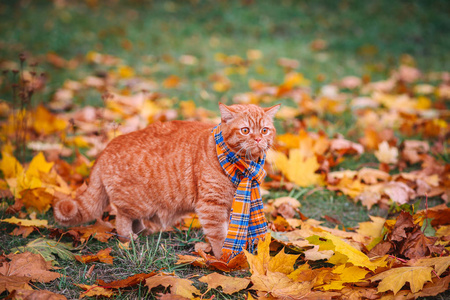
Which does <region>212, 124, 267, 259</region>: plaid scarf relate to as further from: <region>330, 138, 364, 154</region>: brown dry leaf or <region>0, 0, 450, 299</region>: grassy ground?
<region>330, 138, 364, 154</region>: brown dry leaf

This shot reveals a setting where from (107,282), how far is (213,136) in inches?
42.0

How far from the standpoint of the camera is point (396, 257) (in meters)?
1.97

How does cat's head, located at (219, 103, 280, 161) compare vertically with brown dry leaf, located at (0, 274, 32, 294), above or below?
above

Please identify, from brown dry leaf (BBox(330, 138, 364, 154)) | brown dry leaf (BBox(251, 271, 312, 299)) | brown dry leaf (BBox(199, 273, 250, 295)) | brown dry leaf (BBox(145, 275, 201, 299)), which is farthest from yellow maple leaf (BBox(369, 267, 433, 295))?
brown dry leaf (BBox(330, 138, 364, 154))

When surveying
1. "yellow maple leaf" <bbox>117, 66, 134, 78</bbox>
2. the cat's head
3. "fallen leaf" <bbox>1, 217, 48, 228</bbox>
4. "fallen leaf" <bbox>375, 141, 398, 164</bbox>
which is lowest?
"fallen leaf" <bbox>1, 217, 48, 228</bbox>

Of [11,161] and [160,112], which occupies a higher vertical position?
[160,112]

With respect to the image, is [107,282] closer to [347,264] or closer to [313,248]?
[313,248]

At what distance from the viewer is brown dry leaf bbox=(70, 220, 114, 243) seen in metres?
2.32

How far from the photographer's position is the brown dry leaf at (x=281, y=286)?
1.72 metres

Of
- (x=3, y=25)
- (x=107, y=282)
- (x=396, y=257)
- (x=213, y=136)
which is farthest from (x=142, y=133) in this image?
(x=3, y=25)

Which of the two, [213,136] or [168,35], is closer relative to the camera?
[213,136]

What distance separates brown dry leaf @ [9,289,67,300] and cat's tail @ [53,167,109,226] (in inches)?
28.7

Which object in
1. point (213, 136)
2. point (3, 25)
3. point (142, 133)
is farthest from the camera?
point (3, 25)

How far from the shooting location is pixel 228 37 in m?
8.02
